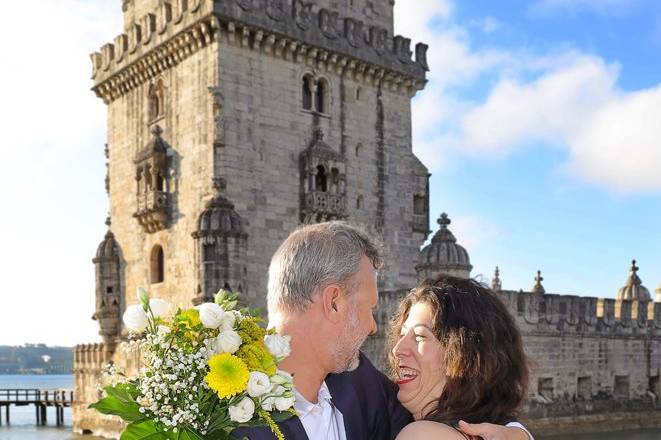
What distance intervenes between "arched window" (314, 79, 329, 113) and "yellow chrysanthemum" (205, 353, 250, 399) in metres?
21.7

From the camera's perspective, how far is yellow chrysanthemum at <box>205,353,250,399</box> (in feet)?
10.9

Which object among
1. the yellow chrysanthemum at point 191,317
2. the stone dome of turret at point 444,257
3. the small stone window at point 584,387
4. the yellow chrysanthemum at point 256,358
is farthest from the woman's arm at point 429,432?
the small stone window at point 584,387

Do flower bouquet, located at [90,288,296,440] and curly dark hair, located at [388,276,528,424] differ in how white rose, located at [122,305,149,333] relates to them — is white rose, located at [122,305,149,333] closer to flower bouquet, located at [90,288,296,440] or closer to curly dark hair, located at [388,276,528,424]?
flower bouquet, located at [90,288,296,440]

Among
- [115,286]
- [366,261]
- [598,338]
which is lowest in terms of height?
[598,338]

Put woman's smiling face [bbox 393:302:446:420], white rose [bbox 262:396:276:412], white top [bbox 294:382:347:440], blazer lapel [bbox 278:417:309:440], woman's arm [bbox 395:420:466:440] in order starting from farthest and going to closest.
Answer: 1. woman's smiling face [bbox 393:302:446:420]
2. white top [bbox 294:382:347:440]
3. blazer lapel [bbox 278:417:309:440]
4. woman's arm [bbox 395:420:466:440]
5. white rose [bbox 262:396:276:412]

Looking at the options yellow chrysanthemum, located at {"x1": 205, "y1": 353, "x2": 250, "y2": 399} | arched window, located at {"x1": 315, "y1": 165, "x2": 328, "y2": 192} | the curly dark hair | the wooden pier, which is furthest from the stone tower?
yellow chrysanthemum, located at {"x1": 205, "y1": 353, "x2": 250, "y2": 399}

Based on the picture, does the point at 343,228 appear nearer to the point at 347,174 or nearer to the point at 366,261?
the point at 366,261

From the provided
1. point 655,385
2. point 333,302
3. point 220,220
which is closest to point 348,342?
point 333,302

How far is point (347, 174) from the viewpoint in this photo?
82.2ft

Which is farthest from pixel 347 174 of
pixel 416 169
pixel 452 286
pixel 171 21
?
pixel 452 286

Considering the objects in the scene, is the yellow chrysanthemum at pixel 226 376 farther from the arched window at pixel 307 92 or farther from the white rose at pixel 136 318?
the arched window at pixel 307 92

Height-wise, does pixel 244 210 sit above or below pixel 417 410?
above

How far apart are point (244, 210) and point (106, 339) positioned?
325 inches

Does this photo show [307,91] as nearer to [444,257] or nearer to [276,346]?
[444,257]
